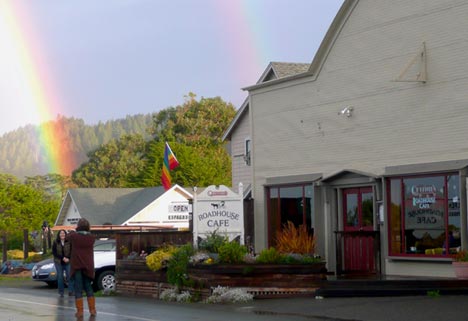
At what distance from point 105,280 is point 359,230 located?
25.2 feet

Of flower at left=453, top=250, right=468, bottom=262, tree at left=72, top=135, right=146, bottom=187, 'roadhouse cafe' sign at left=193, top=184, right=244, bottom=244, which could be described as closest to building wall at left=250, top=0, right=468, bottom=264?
flower at left=453, top=250, right=468, bottom=262

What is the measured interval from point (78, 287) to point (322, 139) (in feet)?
34.3

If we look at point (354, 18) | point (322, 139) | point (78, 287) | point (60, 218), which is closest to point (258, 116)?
point (322, 139)

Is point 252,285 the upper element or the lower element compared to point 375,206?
lower

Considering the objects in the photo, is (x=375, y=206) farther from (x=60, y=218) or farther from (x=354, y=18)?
(x=60, y=218)

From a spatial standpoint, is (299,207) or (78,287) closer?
(78,287)

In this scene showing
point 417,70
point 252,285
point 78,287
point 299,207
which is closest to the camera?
point 78,287

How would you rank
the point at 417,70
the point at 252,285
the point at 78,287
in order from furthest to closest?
1. the point at 417,70
2. the point at 252,285
3. the point at 78,287

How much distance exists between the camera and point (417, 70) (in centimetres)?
2333

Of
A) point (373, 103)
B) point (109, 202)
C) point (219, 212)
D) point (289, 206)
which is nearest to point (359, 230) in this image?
point (289, 206)

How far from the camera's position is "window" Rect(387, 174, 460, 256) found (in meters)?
22.3

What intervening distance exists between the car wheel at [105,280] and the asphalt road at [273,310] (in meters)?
5.01

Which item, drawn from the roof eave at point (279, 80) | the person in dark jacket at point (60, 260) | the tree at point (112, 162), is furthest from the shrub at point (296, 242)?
the tree at point (112, 162)

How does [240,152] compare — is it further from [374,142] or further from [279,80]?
[374,142]
